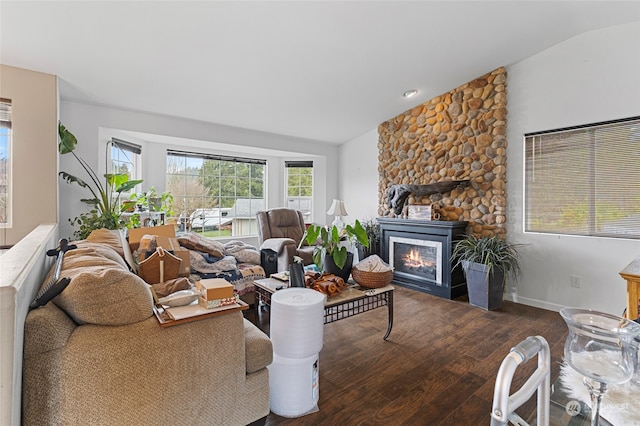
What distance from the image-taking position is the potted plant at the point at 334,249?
234 cm

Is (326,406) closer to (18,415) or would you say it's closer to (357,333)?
(357,333)

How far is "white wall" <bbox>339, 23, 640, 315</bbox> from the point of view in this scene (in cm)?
289

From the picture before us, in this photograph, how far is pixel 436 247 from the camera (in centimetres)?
384

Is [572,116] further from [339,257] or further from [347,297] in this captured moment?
[347,297]

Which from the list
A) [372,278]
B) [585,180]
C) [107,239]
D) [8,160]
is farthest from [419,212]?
[8,160]

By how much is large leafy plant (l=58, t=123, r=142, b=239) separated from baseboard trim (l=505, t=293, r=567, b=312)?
4698 millimetres

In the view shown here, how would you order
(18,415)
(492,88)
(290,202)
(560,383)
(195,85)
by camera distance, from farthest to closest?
(290,202)
(492,88)
(195,85)
(560,383)
(18,415)

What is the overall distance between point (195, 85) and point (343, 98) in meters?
1.80

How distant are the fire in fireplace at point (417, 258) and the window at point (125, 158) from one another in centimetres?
389

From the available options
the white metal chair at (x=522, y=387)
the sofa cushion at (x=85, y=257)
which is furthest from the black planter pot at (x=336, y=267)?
the white metal chair at (x=522, y=387)

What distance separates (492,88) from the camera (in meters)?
3.69

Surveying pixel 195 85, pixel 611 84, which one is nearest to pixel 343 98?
pixel 195 85

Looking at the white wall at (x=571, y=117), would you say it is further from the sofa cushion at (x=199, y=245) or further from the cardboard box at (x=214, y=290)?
the cardboard box at (x=214, y=290)

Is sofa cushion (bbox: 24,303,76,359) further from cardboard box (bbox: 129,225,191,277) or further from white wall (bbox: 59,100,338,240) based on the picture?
white wall (bbox: 59,100,338,240)
